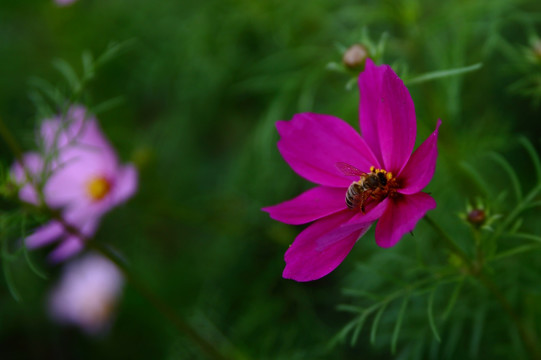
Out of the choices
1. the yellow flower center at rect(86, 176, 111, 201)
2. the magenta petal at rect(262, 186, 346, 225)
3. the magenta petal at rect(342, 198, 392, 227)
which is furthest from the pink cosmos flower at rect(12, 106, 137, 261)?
the magenta petal at rect(342, 198, 392, 227)

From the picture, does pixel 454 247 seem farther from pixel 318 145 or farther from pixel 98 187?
pixel 98 187

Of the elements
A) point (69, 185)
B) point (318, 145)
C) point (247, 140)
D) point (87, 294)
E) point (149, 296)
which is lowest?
point (87, 294)

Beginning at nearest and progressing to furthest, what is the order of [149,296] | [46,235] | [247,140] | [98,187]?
1. [149,296]
2. [46,235]
3. [98,187]
4. [247,140]

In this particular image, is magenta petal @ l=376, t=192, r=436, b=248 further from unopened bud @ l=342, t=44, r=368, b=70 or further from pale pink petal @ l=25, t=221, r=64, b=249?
pale pink petal @ l=25, t=221, r=64, b=249

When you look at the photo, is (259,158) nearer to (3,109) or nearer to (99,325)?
(99,325)

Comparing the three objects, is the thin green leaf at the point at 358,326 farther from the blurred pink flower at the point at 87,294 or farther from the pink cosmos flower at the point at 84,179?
the blurred pink flower at the point at 87,294

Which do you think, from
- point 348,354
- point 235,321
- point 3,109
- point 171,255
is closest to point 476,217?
point 348,354

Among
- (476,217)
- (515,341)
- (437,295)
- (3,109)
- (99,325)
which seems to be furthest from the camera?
(3,109)

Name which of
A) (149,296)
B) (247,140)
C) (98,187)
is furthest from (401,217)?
(247,140)
